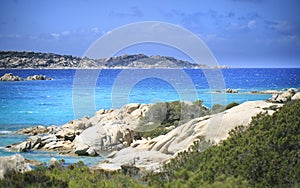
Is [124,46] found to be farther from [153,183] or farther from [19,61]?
[19,61]

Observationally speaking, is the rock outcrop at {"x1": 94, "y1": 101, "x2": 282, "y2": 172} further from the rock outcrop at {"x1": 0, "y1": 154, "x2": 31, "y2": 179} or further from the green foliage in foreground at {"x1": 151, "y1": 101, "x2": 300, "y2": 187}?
the rock outcrop at {"x1": 0, "y1": 154, "x2": 31, "y2": 179}

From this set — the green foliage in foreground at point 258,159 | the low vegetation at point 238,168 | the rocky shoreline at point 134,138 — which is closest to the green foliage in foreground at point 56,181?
the low vegetation at point 238,168

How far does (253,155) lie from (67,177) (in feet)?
15.1

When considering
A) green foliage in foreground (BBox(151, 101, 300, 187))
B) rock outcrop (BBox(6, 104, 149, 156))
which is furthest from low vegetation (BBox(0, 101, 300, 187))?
rock outcrop (BBox(6, 104, 149, 156))

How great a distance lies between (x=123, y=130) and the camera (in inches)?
871

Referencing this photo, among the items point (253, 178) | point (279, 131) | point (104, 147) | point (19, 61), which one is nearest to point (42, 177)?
point (253, 178)

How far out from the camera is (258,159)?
10344 mm

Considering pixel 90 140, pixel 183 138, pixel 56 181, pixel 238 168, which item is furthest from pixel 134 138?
pixel 56 181

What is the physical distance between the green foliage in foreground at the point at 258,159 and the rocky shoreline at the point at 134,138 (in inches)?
100

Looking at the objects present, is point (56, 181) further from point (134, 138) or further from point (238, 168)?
point (134, 138)

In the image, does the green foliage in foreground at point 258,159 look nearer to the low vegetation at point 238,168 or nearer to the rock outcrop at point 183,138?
the low vegetation at point 238,168

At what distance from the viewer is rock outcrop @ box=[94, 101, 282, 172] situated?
52.5 ft

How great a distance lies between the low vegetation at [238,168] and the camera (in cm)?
907

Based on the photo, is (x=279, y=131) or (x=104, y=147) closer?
(x=279, y=131)
